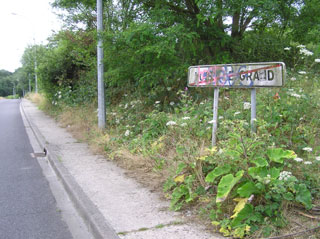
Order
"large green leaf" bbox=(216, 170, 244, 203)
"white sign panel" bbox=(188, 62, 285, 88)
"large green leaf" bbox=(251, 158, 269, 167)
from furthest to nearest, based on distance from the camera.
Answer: "white sign panel" bbox=(188, 62, 285, 88) → "large green leaf" bbox=(251, 158, 269, 167) → "large green leaf" bbox=(216, 170, 244, 203)

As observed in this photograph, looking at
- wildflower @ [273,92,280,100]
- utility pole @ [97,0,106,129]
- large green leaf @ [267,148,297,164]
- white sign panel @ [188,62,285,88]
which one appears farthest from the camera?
utility pole @ [97,0,106,129]

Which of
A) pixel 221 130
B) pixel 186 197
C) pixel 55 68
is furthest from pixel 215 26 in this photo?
pixel 55 68

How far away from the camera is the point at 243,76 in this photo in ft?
15.1

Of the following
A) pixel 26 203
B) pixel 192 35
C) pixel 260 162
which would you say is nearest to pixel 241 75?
pixel 260 162

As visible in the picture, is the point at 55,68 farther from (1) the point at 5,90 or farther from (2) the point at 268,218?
(1) the point at 5,90

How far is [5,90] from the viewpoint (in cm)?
11800

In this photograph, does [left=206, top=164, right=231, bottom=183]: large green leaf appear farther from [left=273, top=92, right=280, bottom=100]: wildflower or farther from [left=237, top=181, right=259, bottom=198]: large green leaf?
[left=273, top=92, right=280, bottom=100]: wildflower

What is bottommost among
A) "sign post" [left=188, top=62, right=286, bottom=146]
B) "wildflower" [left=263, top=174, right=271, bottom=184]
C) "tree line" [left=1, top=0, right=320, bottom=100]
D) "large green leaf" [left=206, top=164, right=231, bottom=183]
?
"large green leaf" [left=206, top=164, right=231, bottom=183]

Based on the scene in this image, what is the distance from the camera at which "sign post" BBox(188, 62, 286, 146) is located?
4.23 metres

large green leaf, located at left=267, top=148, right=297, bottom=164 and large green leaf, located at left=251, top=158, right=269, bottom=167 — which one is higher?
large green leaf, located at left=267, top=148, right=297, bottom=164

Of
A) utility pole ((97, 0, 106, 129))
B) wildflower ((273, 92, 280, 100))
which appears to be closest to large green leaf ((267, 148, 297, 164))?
wildflower ((273, 92, 280, 100))

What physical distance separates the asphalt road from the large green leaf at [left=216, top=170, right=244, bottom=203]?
1893 mm

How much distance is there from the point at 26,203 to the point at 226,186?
3169 millimetres

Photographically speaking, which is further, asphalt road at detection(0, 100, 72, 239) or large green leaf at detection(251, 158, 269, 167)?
asphalt road at detection(0, 100, 72, 239)
